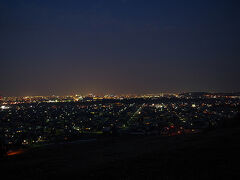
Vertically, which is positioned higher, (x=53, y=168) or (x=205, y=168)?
(x=205, y=168)

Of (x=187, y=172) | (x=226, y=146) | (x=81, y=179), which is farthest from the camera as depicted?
(x=226, y=146)

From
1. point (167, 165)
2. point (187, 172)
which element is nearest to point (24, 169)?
point (167, 165)

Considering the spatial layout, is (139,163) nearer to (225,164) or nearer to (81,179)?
(81,179)

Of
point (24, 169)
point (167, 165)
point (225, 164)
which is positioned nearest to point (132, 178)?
point (167, 165)

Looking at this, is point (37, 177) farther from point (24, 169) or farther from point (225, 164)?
point (225, 164)

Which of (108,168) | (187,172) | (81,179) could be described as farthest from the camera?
(108,168)

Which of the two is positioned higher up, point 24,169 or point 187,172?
point 187,172

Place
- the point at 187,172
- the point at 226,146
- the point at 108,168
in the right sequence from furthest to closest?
the point at 226,146
the point at 108,168
the point at 187,172

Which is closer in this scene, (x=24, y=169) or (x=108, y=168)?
(x=108, y=168)

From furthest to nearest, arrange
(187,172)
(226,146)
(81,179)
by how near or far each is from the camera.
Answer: (226,146), (81,179), (187,172)

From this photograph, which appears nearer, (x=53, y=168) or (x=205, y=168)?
(x=205, y=168)
